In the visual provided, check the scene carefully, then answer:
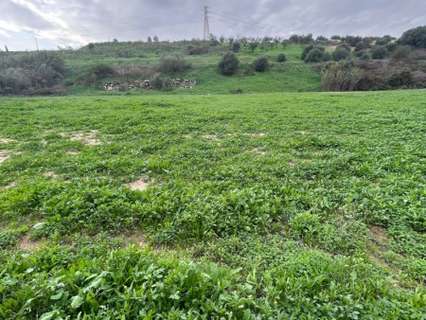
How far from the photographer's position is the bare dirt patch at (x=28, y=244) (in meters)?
2.31

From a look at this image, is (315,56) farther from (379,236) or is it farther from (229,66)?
(379,236)

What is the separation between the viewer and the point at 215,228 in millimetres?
2609

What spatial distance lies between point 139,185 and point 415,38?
5168 cm

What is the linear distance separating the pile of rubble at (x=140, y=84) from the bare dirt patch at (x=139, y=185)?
88.9 feet

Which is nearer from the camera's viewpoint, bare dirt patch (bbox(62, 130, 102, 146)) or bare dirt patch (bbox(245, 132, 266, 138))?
bare dirt patch (bbox(62, 130, 102, 146))

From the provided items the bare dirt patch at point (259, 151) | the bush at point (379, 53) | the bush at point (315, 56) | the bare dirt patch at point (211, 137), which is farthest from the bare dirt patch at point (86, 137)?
the bush at point (379, 53)

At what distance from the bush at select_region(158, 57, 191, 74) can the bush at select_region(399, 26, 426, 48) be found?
36.2 m

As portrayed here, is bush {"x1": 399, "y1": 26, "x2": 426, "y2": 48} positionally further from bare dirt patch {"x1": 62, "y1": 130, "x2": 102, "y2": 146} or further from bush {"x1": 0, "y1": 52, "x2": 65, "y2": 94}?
bush {"x1": 0, "y1": 52, "x2": 65, "y2": 94}

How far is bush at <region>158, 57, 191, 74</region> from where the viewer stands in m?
33.8

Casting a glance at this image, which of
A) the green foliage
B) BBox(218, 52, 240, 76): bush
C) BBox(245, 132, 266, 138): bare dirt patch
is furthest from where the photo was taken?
BBox(218, 52, 240, 76): bush

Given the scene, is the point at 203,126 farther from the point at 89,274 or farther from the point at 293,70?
the point at 293,70

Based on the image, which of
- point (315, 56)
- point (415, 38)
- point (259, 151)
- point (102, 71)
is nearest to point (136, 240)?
point (259, 151)

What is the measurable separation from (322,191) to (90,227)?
116 inches

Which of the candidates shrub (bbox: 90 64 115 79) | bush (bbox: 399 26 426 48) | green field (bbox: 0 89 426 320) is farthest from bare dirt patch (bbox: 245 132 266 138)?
bush (bbox: 399 26 426 48)
